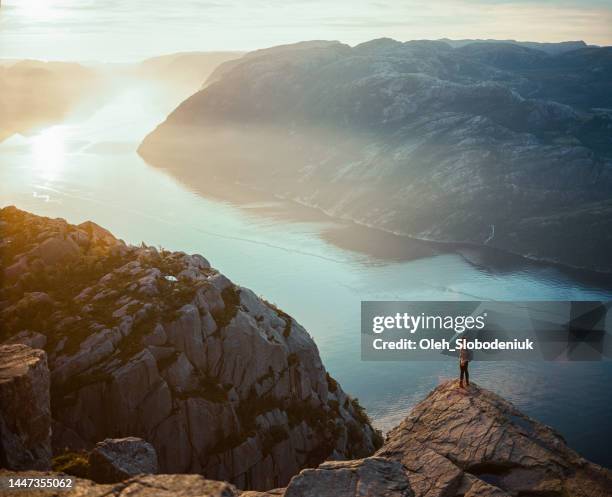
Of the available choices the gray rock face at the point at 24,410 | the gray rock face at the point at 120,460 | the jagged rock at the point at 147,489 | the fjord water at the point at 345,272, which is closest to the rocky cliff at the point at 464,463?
the jagged rock at the point at 147,489

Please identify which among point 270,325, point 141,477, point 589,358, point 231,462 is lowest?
point 589,358

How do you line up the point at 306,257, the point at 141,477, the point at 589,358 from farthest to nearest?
1. the point at 306,257
2. the point at 589,358
3. the point at 141,477

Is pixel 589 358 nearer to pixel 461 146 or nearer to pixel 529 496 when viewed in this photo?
pixel 529 496

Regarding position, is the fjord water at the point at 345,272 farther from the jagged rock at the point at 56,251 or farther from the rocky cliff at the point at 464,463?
the rocky cliff at the point at 464,463

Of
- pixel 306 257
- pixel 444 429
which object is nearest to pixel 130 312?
pixel 444 429

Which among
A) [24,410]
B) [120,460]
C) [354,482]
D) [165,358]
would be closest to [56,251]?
[165,358]

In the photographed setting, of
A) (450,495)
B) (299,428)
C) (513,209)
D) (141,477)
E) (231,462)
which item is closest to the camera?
(141,477)

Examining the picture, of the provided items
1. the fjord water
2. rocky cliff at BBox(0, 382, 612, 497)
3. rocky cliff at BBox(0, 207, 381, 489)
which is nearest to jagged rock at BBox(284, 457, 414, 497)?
rocky cliff at BBox(0, 382, 612, 497)
